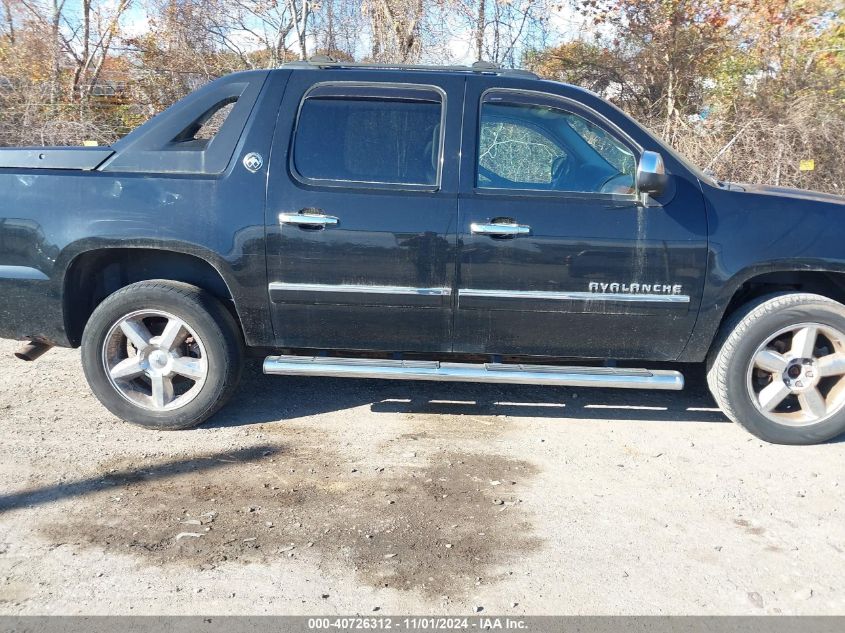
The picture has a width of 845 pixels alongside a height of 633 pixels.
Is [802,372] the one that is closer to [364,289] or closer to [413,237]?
[413,237]

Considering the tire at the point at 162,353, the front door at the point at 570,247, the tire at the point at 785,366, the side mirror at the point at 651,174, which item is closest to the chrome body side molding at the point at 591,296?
the front door at the point at 570,247

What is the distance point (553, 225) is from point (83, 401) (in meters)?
3.19

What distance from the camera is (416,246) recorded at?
3.79 metres

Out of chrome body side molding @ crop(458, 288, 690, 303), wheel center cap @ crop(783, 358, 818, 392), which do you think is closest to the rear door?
chrome body side molding @ crop(458, 288, 690, 303)

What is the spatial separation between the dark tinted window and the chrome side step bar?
1053mm

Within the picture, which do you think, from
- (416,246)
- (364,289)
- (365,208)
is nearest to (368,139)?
(365,208)

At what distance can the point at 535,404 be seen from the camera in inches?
180

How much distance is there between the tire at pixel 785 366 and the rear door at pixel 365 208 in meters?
1.63

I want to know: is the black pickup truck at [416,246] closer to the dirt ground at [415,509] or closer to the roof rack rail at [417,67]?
the roof rack rail at [417,67]

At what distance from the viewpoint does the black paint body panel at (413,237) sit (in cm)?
377

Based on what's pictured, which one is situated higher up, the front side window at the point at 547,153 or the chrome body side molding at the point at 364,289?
the front side window at the point at 547,153

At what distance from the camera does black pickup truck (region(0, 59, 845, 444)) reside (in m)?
3.78

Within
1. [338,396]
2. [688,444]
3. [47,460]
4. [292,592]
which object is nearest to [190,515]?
[292,592]

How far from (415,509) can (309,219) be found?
164 centimetres
